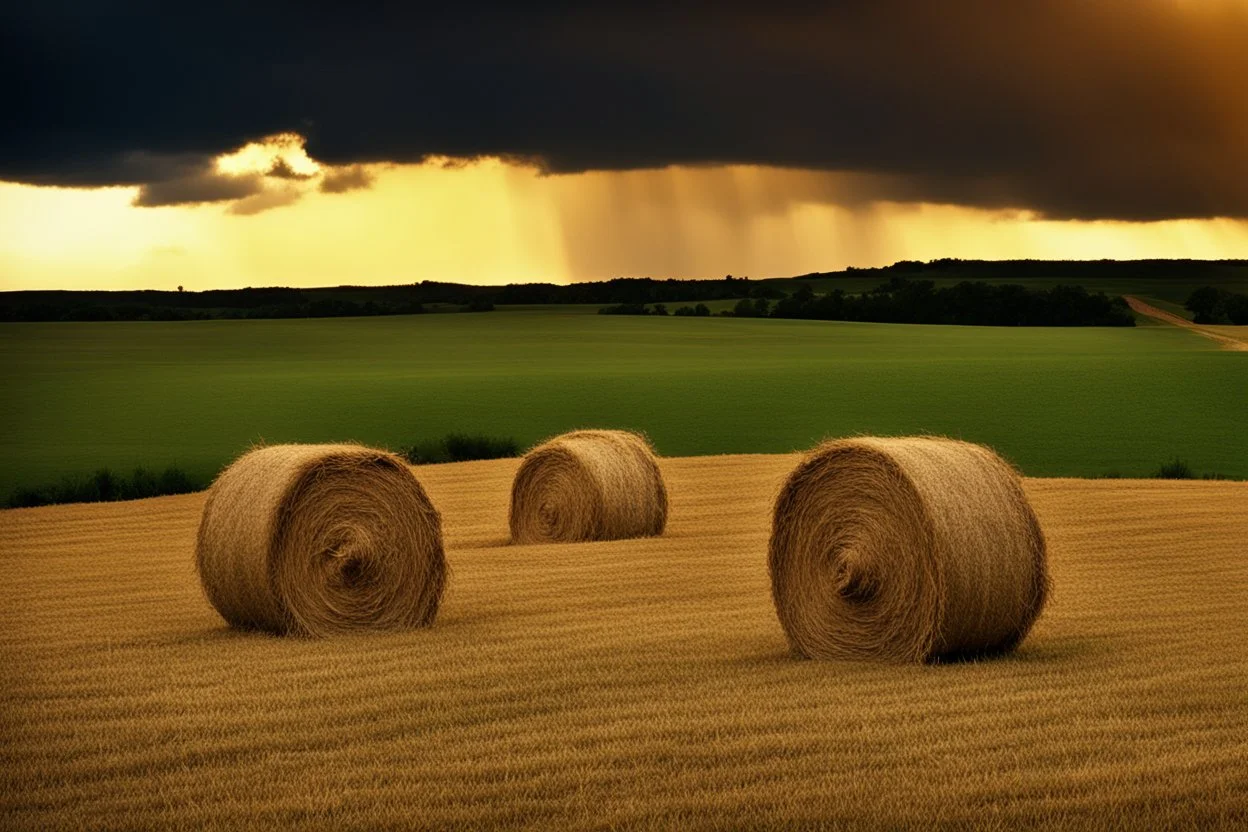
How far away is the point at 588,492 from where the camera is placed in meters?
23.8

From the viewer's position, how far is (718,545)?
74.6 ft

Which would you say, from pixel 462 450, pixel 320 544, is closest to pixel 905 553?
pixel 320 544

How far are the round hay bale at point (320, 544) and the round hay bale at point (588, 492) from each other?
759 cm

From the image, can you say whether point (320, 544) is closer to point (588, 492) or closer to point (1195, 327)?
point (588, 492)

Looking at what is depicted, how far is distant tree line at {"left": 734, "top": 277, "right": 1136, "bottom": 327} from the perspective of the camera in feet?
263

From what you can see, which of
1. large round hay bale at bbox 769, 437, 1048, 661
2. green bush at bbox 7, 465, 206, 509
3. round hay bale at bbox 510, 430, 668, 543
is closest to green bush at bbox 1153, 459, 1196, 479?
round hay bale at bbox 510, 430, 668, 543

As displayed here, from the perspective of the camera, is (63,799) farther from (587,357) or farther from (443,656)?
(587,357)

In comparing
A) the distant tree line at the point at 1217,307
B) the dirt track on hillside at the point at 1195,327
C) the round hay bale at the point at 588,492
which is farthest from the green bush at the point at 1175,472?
the distant tree line at the point at 1217,307

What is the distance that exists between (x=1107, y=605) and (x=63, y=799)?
10628 mm

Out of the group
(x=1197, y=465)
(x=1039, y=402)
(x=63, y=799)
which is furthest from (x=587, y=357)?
(x=63, y=799)

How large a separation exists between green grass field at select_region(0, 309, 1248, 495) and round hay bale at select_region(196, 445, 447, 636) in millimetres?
19957

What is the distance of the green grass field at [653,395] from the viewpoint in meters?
42.0

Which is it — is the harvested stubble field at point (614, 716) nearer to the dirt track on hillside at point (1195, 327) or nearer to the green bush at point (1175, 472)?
the green bush at point (1175, 472)

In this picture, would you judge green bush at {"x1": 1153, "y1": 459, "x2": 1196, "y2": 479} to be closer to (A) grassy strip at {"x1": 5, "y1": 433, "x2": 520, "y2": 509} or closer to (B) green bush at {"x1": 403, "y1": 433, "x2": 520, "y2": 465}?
(B) green bush at {"x1": 403, "y1": 433, "x2": 520, "y2": 465}
